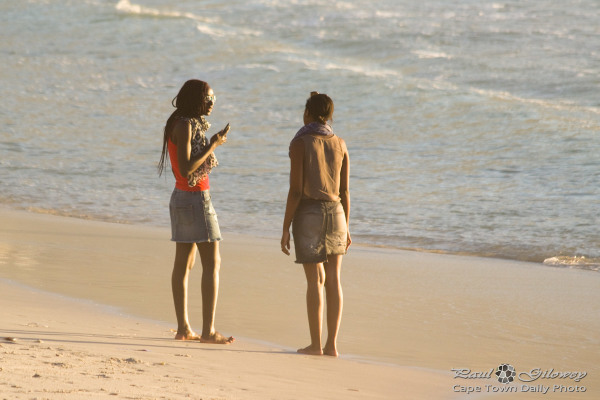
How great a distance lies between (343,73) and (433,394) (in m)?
17.6

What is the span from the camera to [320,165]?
16.9 ft

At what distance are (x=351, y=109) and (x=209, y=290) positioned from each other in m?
13.7

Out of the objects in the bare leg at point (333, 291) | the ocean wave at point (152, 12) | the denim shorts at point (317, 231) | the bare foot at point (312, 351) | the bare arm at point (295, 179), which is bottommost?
the bare foot at point (312, 351)

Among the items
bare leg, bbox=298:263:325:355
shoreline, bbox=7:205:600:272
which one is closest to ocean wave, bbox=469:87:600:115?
shoreline, bbox=7:205:600:272

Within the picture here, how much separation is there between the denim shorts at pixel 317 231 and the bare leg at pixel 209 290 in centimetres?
47

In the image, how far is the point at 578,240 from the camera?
9641mm

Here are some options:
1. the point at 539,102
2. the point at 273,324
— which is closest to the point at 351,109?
the point at 539,102

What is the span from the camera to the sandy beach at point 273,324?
417 cm

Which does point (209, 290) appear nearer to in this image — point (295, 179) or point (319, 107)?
point (295, 179)

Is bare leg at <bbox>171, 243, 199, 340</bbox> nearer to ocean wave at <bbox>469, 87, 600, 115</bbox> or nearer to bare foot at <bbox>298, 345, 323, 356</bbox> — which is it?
bare foot at <bbox>298, 345, 323, 356</bbox>

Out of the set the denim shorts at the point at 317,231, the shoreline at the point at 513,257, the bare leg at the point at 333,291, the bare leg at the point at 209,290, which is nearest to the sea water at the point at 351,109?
the shoreline at the point at 513,257

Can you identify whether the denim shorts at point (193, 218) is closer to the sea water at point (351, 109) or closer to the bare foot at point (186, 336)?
the bare foot at point (186, 336)

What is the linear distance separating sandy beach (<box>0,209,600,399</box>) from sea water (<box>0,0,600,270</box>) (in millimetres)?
1580

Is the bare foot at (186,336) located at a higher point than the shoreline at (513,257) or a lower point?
higher
